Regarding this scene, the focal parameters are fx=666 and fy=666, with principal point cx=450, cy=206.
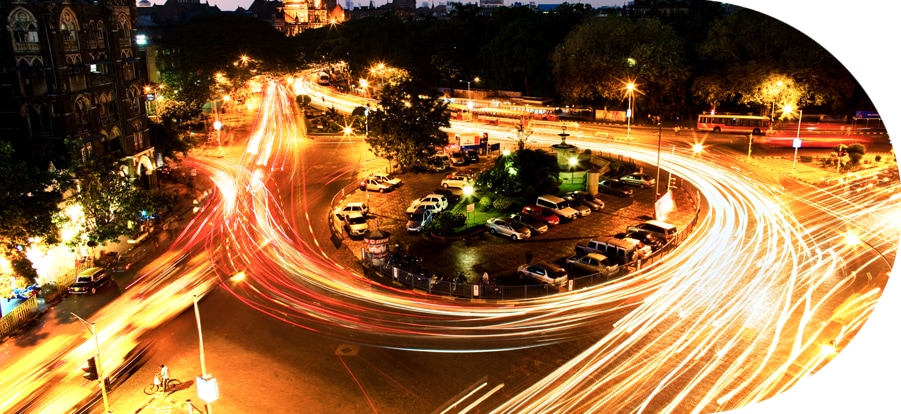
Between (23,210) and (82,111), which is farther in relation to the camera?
(82,111)

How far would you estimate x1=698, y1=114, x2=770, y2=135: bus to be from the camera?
66.4 metres

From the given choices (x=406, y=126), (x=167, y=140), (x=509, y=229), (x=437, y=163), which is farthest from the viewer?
(x=437, y=163)

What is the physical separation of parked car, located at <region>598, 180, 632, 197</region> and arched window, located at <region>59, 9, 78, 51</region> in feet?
113

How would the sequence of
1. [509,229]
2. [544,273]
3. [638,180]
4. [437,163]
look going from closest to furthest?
[544,273] < [509,229] < [638,180] < [437,163]

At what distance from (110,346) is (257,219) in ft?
Answer: 54.3

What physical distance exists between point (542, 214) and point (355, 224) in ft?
36.5

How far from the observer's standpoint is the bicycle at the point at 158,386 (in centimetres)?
2202

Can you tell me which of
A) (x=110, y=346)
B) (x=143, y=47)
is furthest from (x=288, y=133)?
(x=110, y=346)

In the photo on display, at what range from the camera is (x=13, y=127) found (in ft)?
123

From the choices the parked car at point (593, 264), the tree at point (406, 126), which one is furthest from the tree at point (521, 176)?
the parked car at point (593, 264)

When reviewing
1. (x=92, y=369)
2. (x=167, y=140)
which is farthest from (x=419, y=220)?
(x=167, y=140)

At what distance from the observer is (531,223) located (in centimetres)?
3866

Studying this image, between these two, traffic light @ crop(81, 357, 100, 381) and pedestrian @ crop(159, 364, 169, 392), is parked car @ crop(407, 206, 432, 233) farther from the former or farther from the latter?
traffic light @ crop(81, 357, 100, 381)

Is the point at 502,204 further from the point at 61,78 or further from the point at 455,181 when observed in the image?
the point at 61,78
